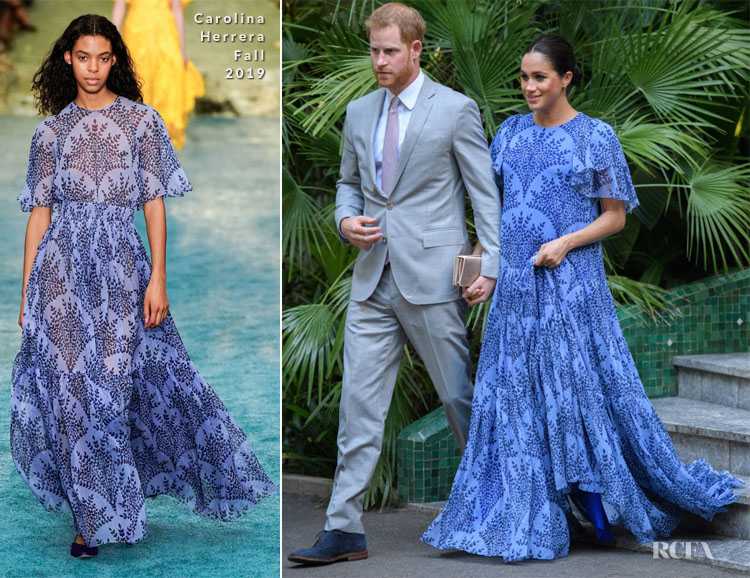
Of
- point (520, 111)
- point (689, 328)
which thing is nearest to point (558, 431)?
point (689, 328)

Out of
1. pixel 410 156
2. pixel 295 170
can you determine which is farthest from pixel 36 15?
pixel 295 170

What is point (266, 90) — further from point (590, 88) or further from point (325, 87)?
point (590, 88)

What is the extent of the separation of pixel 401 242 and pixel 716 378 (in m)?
1.90

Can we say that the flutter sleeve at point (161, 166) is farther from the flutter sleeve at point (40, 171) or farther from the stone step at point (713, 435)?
the stone step at point (713, 435)

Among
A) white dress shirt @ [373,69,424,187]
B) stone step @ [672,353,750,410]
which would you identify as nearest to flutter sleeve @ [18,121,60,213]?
white dress shirt @ [373,69,424,187]

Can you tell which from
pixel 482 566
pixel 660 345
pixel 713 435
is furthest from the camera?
pixel 660 345

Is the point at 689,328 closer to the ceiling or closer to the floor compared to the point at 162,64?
closer to the floor

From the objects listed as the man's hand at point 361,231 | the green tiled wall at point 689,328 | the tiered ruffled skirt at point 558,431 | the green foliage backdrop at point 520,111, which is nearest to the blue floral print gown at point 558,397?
the tiered ruffled skirt at point 558,431

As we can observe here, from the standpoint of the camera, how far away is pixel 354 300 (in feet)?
15.2

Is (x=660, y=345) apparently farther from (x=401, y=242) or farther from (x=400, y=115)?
(x=400, y=115)

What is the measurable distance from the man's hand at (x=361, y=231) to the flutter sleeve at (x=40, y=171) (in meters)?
1.09

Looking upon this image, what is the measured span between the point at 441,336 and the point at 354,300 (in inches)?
14.1

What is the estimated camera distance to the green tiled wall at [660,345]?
5.59 metres

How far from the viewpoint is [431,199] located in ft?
14.9
